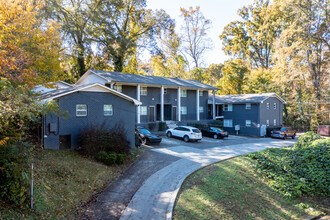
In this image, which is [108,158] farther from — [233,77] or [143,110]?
[233,77]

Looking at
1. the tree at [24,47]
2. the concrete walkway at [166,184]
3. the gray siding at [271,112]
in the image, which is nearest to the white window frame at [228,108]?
the gray siding at [271,112]

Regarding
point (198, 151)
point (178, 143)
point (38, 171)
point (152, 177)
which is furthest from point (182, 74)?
point (38, 171)

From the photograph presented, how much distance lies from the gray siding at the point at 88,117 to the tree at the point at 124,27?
56.0 feet

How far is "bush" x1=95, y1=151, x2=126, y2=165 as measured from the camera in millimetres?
13523

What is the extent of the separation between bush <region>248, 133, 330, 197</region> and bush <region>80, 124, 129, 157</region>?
377 inches

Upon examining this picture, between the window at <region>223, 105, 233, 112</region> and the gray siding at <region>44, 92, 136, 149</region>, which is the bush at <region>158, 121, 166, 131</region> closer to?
the gray siding at <region>44, 92, 136, 149</region>

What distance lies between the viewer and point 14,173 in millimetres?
6629

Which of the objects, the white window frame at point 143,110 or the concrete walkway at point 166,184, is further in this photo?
the white window frame at point 143,110

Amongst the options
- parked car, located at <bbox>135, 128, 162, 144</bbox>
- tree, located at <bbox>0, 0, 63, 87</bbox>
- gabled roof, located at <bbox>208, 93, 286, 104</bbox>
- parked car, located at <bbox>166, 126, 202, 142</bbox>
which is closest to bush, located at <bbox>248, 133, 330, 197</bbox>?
parked car, located at <bbox>166, 126, 202, 142</bbox>

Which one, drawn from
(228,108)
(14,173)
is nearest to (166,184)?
(14,173)

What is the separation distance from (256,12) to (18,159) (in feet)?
176

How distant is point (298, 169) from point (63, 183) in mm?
15033

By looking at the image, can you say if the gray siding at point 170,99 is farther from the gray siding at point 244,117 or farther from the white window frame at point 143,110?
the gray siding at point 244,117

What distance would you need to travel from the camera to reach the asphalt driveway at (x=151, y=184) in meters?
8.45
